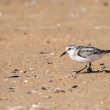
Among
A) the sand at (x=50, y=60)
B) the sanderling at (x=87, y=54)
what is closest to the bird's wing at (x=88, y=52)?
the sanderling at (x=87, y=54)

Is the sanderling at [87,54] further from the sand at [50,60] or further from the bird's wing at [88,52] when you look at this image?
the sand at [50,60]

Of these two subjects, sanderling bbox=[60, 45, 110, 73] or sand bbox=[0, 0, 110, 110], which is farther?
sanderling bbox=[60, 45, 110, 73]

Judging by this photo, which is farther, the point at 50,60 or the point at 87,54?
the point at 50,60

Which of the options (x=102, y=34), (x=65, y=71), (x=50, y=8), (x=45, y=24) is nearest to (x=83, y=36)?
(x=102, y=34)

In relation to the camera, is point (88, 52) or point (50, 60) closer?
point (88, 52)

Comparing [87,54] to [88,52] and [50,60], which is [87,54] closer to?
[88,52]

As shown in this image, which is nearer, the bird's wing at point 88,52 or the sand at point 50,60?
the sand at point 50,60

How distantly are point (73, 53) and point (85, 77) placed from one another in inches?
27.3

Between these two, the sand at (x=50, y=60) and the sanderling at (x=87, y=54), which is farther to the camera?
the sanderling at (x=87, y=54)

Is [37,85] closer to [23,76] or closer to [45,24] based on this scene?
[23,76]

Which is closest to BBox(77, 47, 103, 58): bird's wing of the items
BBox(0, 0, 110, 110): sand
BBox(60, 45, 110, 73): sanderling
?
BBox(60, 45, 110, 73): sanderling

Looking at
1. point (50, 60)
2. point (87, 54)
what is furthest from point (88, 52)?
point (50, 60)

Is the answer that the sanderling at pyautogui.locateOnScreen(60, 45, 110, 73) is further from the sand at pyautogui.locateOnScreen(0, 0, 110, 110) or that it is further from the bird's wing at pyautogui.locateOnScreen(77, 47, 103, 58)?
the sand at pyautogui.locateOnScreen(0, 0, 110, 110)

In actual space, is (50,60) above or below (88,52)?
below
